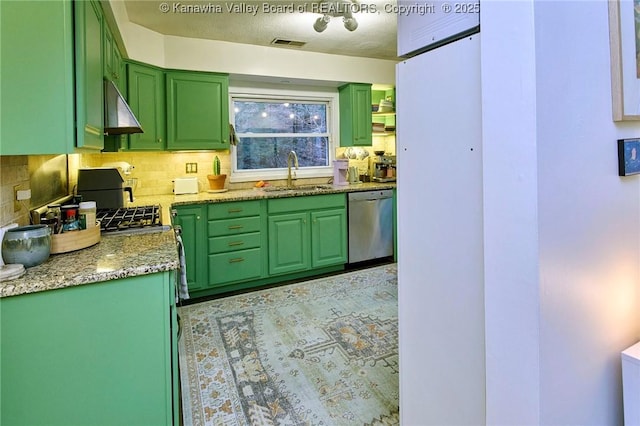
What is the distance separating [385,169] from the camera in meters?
4.86

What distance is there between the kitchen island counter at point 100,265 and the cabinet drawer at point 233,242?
160 centimetres

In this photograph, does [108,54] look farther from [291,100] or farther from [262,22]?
[291,100]

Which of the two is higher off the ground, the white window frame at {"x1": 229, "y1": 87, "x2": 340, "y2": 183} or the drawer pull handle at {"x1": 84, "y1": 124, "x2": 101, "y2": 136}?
the white window frame at {"x1": 229, "y1": 87, "x2": 340, "y2": 183}

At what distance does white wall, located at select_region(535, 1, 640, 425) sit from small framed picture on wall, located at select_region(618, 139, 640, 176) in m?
0.03

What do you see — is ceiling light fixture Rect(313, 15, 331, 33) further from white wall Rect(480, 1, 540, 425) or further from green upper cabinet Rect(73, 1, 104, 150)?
white wall Rect(480, 1, 540, 425)

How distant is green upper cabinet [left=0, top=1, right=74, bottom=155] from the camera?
50.9 inches

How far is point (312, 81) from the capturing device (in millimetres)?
4285

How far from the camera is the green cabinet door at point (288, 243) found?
12.3 ft

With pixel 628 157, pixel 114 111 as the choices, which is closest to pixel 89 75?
pixel 114 111

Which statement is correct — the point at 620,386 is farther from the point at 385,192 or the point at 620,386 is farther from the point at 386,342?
the point at 385,192

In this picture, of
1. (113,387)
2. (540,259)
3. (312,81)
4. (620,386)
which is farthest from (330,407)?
(312,81)

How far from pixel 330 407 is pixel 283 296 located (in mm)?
1619

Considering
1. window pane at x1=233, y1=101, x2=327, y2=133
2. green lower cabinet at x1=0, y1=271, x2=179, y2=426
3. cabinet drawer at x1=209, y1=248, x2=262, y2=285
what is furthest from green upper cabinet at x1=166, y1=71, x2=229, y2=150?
green lower cabinet at x1=0, y1=271, x2=179, y2=426

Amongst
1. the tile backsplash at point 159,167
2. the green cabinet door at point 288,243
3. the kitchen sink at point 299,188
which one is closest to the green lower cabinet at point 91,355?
the green cabinet door at point 288,243
